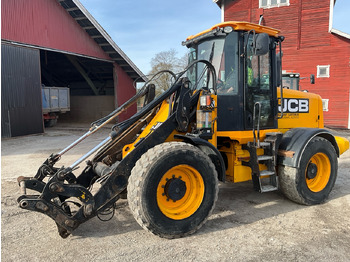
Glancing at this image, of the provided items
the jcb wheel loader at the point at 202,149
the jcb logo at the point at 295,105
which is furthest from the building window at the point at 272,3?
the jcb logo at the point at 295,105

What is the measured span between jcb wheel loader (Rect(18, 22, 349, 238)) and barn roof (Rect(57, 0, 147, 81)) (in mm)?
8964

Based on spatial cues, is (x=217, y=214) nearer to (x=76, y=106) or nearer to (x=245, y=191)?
(x=245, y=191)

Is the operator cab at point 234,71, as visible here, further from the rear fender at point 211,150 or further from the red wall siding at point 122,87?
the red wall siding at point 122,87

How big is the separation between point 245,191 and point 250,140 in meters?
1.35

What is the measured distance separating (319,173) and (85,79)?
62.3 ft

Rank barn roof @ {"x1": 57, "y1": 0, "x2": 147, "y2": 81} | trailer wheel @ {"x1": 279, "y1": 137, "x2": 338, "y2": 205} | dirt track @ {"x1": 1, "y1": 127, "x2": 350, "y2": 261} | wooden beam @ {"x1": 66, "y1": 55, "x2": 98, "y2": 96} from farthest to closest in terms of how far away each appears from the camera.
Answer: wooden beam @ {"x1": 66, "y1": 55, "x2": 98, "y2": 96}
barn roof @ {"x1": 57, "y1": 0, "x2": 147, "y2": 81}
trailer wheel @ {"x1": 279, "y1": 137, "x2": 338, "y2": 205}
dirt track @ {"x1": 1, "y1": 127, "x2": 350, "y2": 261}

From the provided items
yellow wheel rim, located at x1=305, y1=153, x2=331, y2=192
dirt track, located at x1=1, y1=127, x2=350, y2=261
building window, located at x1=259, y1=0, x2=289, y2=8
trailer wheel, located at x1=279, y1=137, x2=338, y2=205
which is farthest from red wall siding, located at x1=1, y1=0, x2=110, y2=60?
yellow wheel rim, located at x1=305, y1=153, x2=331, y2=192

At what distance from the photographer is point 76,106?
71.1ft

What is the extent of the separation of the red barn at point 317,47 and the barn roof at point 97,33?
27.7ft

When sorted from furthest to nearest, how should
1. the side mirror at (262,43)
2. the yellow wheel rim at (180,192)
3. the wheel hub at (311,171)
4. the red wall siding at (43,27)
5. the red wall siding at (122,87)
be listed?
1. the red wall siding at (122,87)
2. the red wall siding at (43,27)
3. the wheel hub at (311,171)
4. the side mirror at (262,43)
5. the yellow wheel rim at (180,192)

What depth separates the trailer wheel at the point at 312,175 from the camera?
14.3 feet

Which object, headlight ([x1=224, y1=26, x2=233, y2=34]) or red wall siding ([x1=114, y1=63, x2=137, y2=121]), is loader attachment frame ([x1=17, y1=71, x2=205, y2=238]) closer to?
headlight ([x1=224, y1=26, x2=233, y2=34])

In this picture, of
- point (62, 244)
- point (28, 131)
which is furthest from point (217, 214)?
point (28, 131)

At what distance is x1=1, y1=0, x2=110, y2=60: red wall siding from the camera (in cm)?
1200
